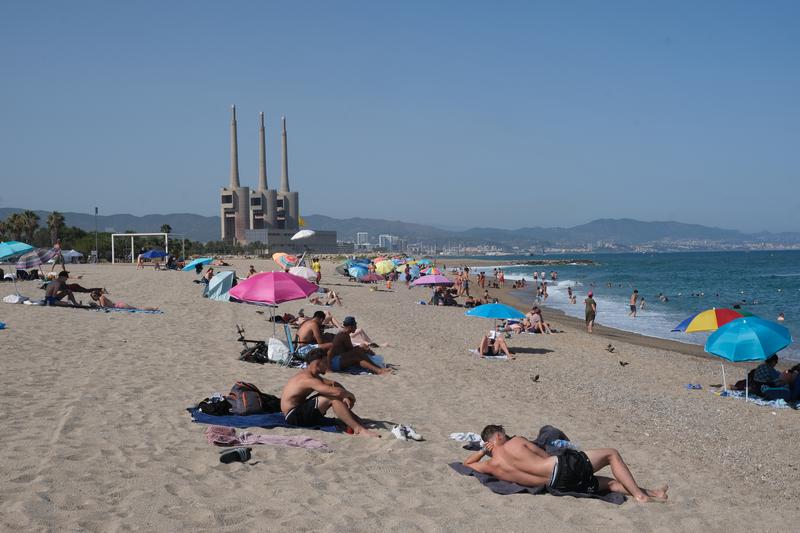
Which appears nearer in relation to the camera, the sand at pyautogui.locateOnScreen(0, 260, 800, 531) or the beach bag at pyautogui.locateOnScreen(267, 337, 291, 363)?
the sand at pyautogui.locateOnScreen(0, 260, 800, 531)

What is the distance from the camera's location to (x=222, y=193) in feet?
411

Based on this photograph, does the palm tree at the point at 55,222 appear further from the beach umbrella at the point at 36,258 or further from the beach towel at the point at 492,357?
the beach towel at the point at 492,357

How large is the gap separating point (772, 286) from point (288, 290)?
4500 cm

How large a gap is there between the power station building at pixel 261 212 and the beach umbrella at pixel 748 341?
359 feet

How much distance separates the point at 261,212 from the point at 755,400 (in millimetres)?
118508

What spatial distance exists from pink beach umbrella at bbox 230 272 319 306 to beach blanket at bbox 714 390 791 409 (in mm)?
6411

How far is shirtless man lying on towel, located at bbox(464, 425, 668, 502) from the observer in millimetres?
5383

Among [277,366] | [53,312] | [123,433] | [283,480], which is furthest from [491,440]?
[53,312]

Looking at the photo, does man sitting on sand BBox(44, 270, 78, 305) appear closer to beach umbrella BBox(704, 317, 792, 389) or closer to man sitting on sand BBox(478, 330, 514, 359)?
man sitting on sand BBox(478, 330, 514, 359)

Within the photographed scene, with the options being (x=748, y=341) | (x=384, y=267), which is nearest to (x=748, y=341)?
(x=748, y=341)

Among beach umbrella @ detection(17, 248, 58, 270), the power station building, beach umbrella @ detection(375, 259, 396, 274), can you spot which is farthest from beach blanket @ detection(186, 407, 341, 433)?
the power station building

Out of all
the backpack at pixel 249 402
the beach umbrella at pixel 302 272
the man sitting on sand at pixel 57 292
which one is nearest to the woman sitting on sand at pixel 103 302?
the man sitting on sand at pixel 57 292

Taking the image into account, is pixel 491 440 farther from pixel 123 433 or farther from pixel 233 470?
pixel 123 433

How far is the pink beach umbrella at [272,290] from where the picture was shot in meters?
10.8
